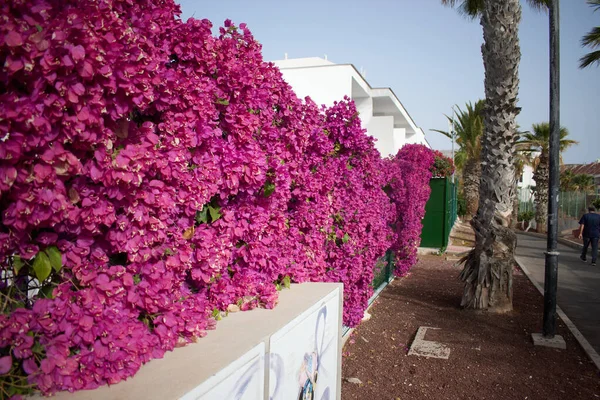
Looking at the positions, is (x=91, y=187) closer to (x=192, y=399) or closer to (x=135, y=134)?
(x=135, y=134)

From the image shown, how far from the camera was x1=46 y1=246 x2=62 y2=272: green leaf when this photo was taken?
1.65 metres

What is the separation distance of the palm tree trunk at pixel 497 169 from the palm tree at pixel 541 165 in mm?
21131

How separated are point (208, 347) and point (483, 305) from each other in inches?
281

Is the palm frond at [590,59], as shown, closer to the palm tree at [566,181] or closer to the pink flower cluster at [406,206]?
the pink flower cluster at [406,206]

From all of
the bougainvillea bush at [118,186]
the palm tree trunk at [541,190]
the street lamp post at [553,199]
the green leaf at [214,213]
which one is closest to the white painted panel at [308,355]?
the bougainvillea bush at [118,186]

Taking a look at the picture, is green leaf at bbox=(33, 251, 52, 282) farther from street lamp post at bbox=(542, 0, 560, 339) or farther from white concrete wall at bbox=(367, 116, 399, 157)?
white concrete wall at bbox=(367, 116, 399, 157)

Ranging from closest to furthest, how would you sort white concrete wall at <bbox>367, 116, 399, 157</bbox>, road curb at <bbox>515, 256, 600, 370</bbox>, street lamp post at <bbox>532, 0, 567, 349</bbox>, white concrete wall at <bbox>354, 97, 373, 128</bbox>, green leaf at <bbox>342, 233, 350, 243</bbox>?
green leaf at <bbox>342, 233, 350, 243</bbox> → road curb at <bbox>515, 256, 600, 370</bbox> → street lamp post at <bbox>532, 0, 567, 349</bbox> → white concrete wall at <bbox>354, 97, 373, 128</bbox> → white concrete wall at <bbox>367, 116, 399, 157</bbox>

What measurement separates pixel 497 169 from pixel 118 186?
813 cm

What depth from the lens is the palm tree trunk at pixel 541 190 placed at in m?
31.0

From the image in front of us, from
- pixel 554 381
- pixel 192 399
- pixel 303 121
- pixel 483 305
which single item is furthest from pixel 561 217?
pixel 192 399

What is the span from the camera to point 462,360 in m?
6.01

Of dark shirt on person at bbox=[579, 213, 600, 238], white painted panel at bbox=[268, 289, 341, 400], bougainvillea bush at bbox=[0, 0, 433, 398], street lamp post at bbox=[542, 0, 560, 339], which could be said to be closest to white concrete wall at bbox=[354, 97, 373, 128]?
dark shirt on person at bbox=[579, 213, 600, 238]

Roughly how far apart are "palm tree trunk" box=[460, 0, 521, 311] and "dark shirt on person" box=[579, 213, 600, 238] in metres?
10.0

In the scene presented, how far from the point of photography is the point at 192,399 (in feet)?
5.62
